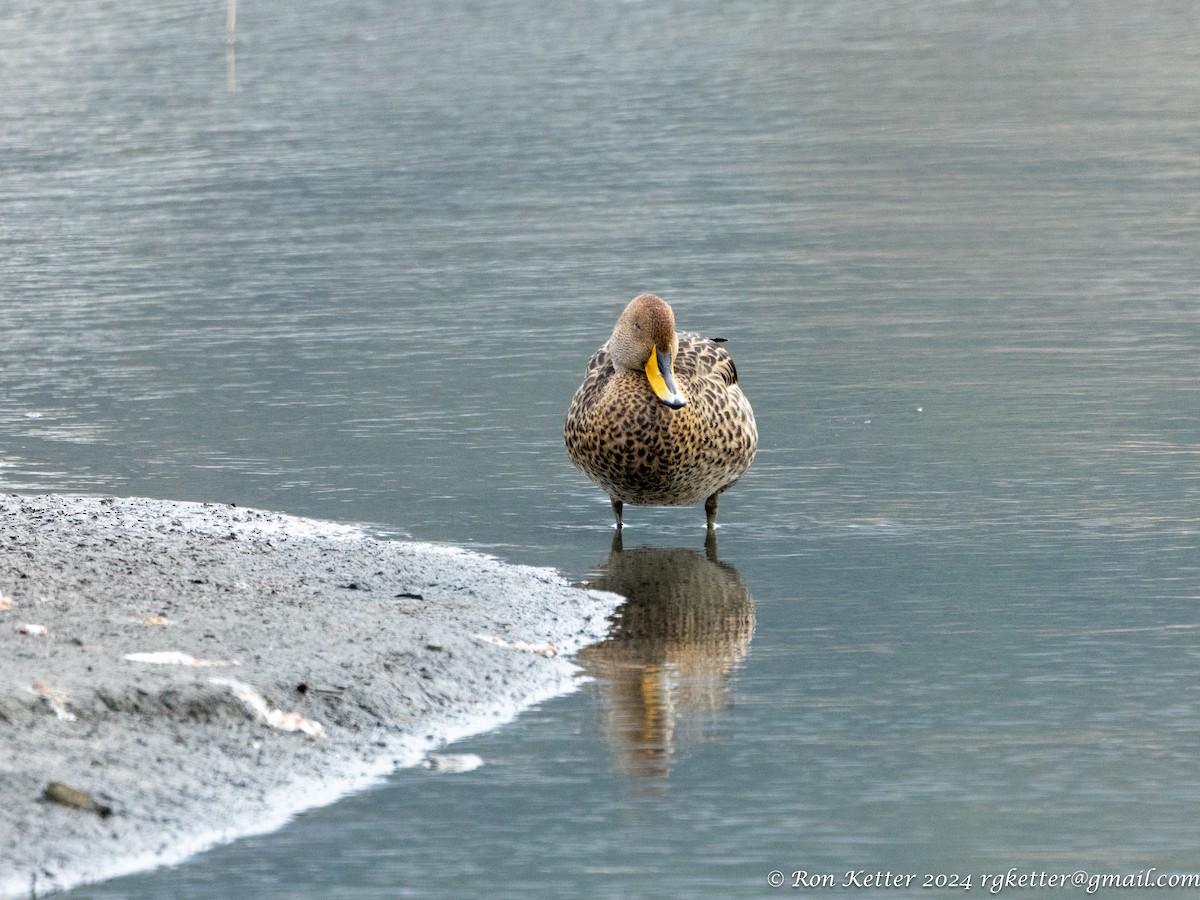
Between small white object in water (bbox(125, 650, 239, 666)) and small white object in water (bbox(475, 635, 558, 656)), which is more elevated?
small white object in water (bbox(125, 650, 239, 666))

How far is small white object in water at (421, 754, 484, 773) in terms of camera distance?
5.96 metres

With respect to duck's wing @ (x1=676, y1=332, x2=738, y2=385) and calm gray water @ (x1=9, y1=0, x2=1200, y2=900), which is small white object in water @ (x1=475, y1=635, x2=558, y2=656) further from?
duck's wing @ (x1=676, y1=332, x2=738, y2=385)

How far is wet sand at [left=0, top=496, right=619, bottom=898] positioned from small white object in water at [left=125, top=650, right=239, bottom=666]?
0.04 ft

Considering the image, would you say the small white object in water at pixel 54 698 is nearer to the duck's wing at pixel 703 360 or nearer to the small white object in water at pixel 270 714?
the small white object in water at pixel 270 714

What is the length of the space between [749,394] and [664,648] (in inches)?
175

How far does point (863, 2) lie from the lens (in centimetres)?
4231

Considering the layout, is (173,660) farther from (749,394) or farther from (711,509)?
(749,394)

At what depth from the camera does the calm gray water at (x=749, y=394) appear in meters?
5.63

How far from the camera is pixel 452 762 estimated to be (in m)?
6.01

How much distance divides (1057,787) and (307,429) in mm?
6074

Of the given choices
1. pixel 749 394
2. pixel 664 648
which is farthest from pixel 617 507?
pixel 749 394

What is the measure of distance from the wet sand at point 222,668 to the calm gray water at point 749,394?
23 centimetres

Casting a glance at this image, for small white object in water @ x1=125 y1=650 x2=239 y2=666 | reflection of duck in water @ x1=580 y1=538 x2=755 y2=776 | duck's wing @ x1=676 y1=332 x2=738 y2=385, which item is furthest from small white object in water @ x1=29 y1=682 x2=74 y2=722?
duck's wing @ x1=676 y1=332 x2=738 y2=385

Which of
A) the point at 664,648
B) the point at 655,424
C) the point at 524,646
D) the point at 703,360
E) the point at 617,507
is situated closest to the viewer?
the point at 524,646
